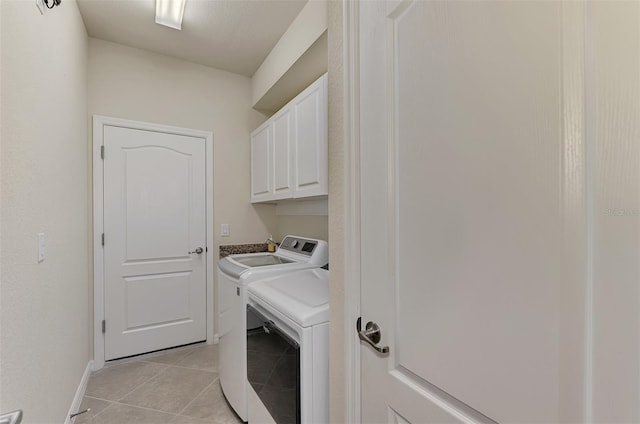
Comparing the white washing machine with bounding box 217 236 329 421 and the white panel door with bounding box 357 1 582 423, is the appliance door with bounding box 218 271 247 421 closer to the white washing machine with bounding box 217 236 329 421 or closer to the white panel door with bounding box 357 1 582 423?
the white washing machine with bounding box 217 236 329 421

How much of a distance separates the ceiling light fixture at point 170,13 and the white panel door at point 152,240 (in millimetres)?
911

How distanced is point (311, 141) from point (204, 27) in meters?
1.26

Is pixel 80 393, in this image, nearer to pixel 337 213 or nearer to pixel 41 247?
pixel 41 247

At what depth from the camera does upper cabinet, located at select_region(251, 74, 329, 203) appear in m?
1.89

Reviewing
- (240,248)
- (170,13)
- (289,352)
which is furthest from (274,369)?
(170,13)

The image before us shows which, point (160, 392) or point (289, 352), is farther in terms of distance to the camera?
point (160, 392)

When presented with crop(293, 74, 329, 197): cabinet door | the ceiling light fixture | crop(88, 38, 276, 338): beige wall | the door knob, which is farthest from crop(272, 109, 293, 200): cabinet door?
the door knob

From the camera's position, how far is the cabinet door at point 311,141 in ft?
6.16

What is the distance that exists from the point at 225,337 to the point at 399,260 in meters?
1.54

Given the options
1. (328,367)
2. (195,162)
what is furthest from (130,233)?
(328,367)

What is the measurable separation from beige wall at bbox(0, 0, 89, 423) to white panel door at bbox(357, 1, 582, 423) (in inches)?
43.2

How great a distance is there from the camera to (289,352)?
1224 mm

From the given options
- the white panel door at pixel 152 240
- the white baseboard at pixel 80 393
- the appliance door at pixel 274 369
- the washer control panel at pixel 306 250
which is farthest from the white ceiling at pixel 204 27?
the white baseboard at pixel 80 393

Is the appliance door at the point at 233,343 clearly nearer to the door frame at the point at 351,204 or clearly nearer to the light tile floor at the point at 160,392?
the light tile floor at the point at 160,392
